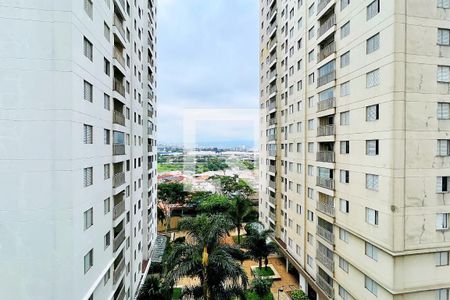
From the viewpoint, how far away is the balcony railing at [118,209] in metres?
15.3

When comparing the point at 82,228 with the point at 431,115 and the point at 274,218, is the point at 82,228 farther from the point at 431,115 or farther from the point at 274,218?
the point at 274,218

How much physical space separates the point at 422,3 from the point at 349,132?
7077 mm

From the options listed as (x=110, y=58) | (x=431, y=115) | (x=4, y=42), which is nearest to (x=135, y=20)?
(x=110, y=58)

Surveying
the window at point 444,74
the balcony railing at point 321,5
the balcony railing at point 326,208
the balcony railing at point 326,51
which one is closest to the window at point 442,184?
the window at point 444,74

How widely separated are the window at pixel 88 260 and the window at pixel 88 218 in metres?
1.18

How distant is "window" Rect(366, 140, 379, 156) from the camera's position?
45.1 feet

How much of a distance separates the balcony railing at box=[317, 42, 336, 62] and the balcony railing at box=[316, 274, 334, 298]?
16.2 m

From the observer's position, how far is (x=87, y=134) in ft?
37.3

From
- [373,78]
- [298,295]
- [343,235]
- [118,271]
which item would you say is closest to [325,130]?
[373,78]

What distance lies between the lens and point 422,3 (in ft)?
40.7

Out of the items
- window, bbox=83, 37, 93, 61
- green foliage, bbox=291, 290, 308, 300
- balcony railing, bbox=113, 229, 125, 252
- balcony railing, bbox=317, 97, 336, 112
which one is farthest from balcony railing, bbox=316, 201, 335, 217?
window, bbox=83, 37, 93, 61

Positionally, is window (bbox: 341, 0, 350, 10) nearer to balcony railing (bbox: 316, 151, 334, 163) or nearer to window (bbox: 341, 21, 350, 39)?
window (bbox: 341, 21, 350, 39)

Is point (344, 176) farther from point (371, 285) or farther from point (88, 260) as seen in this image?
point (88, 260)

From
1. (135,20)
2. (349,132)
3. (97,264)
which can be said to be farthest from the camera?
(135,20)
